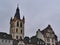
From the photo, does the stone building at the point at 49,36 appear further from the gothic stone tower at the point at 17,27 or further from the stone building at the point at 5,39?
the stone building at the point at 5,39

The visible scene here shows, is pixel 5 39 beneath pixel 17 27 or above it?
beneath

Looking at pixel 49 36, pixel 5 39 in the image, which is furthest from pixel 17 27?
pixel 49 36

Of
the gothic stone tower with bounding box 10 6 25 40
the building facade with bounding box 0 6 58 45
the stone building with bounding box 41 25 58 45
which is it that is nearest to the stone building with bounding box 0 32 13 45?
the building facade with bounding box 0 6 58 45

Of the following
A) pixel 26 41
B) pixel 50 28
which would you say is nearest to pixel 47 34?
pixel 50 28

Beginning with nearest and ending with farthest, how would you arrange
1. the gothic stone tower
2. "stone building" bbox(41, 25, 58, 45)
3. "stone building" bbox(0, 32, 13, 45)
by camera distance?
1. "stone building" bbox(0, 32, 13, 45)
2. "stone building" bbox(41, 25, 58, 45)
3. the gothic stone tower

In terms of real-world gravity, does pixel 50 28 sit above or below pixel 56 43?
above

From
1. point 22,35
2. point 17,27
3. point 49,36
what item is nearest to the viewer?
point 49,36

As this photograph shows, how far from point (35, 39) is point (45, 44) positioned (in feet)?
15.4

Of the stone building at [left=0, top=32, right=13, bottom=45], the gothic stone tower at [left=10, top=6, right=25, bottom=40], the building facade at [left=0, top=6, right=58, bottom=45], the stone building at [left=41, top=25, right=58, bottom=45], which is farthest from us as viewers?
the gothic stone tower at [left=10, top=6, right=25, bottom=40]

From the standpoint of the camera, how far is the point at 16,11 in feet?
292

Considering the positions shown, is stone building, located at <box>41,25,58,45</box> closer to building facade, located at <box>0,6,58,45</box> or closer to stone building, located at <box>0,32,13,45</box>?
building facade, located at <box>0,6,58,45</box>

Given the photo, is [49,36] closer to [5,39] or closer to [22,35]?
[22,35]

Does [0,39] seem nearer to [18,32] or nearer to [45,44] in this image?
[18,32]

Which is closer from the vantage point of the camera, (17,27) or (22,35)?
(22,35)
